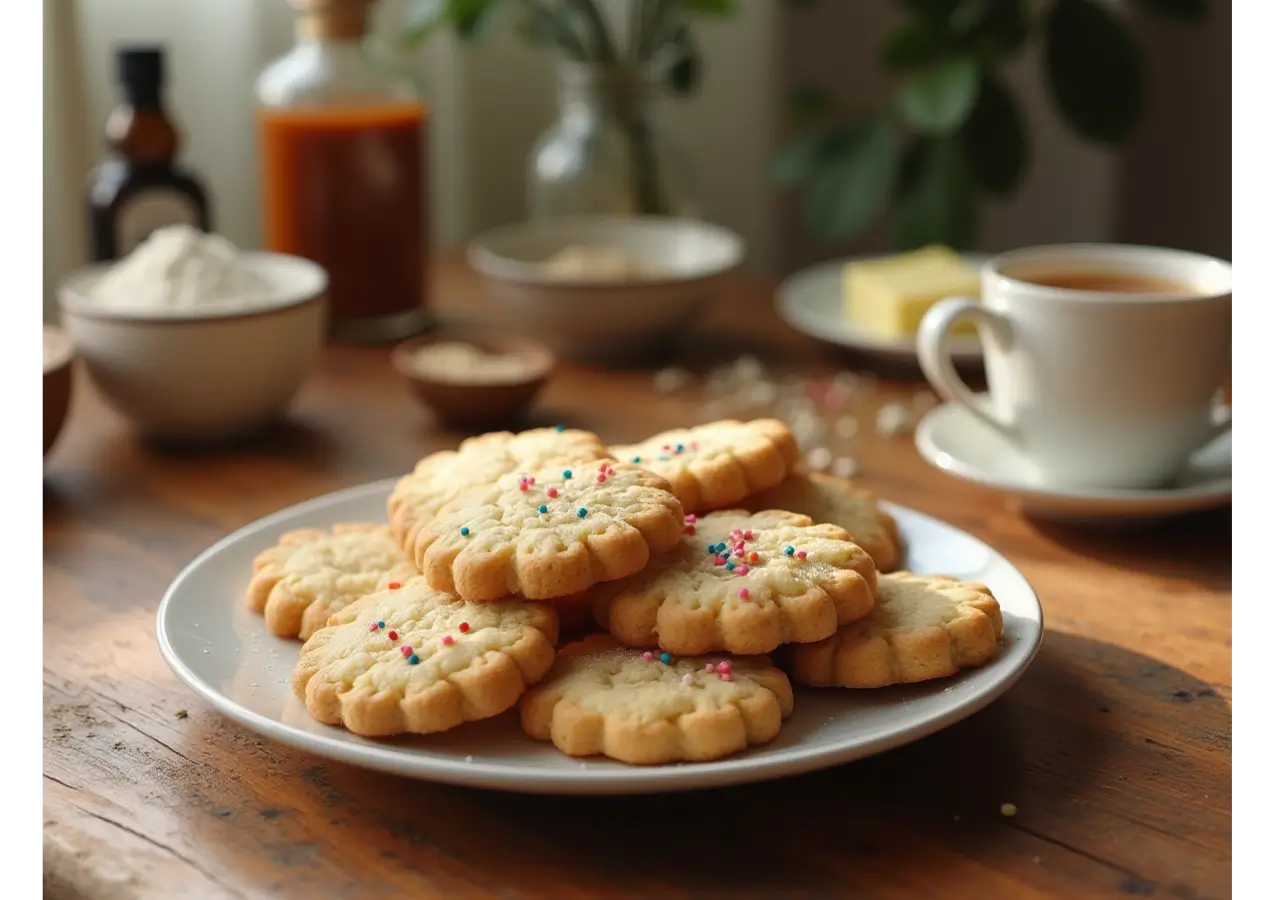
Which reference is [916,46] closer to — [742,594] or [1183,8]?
[1183,8]

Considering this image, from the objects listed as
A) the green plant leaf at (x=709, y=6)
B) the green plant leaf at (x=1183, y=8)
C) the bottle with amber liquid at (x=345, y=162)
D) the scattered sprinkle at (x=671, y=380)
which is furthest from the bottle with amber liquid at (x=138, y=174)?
the green plant leaf at (x=1183, y=8)

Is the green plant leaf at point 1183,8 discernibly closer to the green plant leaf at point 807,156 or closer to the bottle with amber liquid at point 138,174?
the green plant leaf at point 807,156

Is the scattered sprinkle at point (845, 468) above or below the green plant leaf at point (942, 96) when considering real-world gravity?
below

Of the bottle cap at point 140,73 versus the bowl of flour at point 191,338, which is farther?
the bottle cap at point 140,73

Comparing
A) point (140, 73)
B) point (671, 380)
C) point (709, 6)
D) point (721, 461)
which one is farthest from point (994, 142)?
point (721, 461)

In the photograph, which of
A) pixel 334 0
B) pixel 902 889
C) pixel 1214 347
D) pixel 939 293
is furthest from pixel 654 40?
pixel 902 889
